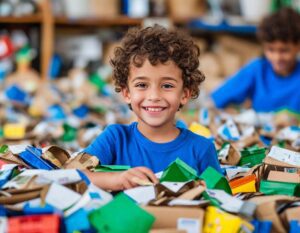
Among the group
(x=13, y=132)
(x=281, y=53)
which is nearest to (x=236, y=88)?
(x=281, y=53)

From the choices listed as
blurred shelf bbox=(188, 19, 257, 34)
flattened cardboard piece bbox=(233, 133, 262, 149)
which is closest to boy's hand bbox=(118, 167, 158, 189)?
flattened cardboard piece bbox=(233, 133, 262, 149)

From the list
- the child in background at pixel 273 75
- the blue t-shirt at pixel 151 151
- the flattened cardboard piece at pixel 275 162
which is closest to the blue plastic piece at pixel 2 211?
the blue t-shirt at pixel 151 151

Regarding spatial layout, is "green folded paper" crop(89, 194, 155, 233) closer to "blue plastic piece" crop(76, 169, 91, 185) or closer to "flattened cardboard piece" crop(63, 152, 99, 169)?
"blue plastic piece" crop(76, 169, 91, 185)

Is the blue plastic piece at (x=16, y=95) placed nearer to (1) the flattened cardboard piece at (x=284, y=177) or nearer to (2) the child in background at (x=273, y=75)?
(2) the child in background at (x=273, y=75)

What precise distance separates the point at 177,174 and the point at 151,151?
1.04ft

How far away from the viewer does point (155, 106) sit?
248 cm

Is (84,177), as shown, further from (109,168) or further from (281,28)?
(281,28)

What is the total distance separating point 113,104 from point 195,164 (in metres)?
2.93

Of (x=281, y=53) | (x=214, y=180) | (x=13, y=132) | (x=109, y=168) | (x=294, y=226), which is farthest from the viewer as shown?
(x=281, y=53)

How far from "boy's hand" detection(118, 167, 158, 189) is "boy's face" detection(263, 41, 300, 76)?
2.70 meters

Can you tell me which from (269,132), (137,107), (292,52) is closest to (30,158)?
(137,107)

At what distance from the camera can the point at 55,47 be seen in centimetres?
726

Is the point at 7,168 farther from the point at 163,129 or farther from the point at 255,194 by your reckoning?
the point at 255,194

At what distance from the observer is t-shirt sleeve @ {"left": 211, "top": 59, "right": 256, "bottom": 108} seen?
5016 mm
